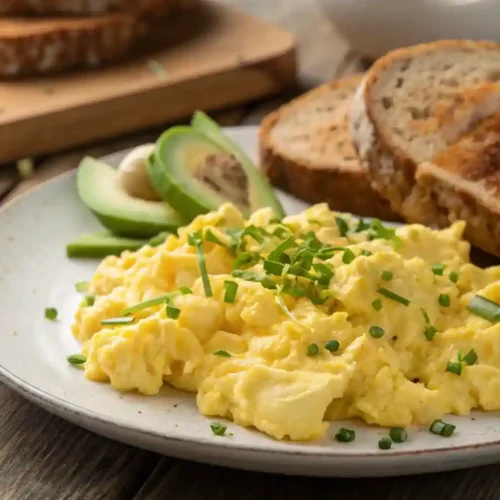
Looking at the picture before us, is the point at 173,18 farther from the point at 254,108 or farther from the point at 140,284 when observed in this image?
the point at 140,284

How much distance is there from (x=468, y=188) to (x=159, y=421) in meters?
1.25

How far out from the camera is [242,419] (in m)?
1.65

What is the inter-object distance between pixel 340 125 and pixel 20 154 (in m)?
1.28

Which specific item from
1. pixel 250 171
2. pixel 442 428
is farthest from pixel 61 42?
pixel 442 428

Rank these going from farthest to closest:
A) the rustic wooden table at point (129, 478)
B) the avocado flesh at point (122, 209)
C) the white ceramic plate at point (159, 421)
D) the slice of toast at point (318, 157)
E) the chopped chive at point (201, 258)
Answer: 1. the slice of toast at point (318, 157)
2. the avocado flesh at point (122, 209)
3. the chopped chive at point (201, 258)
4. the rustic wooden table at point (129, 478)
5. the white ceramic plate at point (159, 421)

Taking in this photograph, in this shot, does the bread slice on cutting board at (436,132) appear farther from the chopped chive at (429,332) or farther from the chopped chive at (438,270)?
the chopped chive at (429,332)

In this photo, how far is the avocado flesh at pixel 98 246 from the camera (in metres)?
2.53

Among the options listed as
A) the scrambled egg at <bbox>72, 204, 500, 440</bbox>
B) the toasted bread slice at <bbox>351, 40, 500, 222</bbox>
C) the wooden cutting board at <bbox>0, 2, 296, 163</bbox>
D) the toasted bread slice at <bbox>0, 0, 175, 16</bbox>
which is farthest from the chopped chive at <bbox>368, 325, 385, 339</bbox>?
the toasted bread slice at <bbox>0, 0, 175, 16</bbox>

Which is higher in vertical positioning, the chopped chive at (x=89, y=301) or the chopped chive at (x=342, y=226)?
the chopped chive at (x=342, y=226)

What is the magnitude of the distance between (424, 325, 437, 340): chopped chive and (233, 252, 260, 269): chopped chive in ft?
1.39

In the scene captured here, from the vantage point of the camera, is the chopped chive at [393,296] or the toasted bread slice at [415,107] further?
the toasted bread slice at [415,107]

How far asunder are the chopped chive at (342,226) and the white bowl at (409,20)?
1.83 m

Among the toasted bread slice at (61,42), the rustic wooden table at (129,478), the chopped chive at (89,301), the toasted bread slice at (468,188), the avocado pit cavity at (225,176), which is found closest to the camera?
the rustic wooden table at (129,478)

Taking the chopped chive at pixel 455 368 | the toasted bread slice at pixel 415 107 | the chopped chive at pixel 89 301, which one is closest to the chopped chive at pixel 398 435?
the chopped chive at pixel 455 368
